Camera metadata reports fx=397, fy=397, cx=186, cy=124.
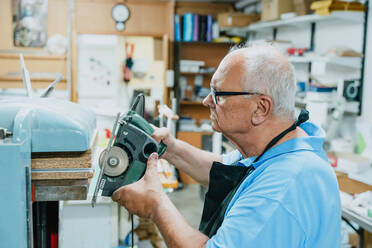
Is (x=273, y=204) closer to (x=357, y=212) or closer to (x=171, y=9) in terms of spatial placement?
(x=357, y=212)

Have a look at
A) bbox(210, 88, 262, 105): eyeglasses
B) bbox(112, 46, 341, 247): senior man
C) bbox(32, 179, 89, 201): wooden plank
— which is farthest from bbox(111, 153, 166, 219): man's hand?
bbox(210, 88, 262, 105): eyeglasses

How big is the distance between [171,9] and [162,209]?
16.1 ft

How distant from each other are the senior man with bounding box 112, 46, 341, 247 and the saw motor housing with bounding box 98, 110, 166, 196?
3 cm

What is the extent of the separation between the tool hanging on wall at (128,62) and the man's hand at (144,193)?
4499mm

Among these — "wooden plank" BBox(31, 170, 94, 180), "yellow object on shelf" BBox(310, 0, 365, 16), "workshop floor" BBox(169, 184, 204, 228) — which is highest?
"yellow object on shelf" BBox(310, 0, 365, 16)

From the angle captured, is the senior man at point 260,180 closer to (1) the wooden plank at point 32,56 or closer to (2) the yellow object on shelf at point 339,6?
(2) the yellow object on shelf at point 339,6

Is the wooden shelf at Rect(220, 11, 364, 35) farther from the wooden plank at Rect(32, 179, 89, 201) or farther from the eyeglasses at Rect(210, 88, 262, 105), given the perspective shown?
the wooden plank at Rect(32, 179, 89, 201)

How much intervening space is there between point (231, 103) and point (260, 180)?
262mm

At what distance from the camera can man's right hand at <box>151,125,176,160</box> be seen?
160 cm

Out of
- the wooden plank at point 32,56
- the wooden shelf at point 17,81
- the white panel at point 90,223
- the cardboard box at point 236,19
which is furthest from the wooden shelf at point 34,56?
the white panel at point 90,223

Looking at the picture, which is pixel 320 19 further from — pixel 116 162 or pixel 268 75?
pixel 116 162

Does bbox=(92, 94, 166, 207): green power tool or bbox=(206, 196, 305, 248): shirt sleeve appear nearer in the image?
bbox=(206, 196, 305, 248): shirt sleeve

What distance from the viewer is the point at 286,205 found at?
1098 millimetres

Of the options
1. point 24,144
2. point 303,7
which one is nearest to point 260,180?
point 24,144
